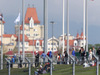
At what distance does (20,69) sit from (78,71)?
2328 millimetres

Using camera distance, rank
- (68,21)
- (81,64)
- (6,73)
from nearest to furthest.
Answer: (6,73), (81,64), (68,21)

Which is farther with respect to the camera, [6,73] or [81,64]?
[81,64]

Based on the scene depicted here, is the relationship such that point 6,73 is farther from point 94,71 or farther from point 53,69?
point 94,71

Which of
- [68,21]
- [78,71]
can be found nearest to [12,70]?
[78,71]

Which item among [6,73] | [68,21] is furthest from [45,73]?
[68,21]

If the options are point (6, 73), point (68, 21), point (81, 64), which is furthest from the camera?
point (68, 21)

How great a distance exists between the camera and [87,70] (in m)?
18.8

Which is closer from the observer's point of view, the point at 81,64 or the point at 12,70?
the point at 12,70

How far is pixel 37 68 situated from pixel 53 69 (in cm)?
63

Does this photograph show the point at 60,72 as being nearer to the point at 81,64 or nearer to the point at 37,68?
the point at 37,68

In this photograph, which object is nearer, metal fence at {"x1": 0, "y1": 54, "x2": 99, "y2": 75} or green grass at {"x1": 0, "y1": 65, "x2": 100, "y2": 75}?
metal fence at {"x1": 0, "y1": 54, "x2": 99, "y2": 75}

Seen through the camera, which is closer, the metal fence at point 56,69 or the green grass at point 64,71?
the metal fence at point 56,69

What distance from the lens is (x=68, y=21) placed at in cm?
4831

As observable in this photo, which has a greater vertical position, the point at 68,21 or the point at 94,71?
the point at 68,21
